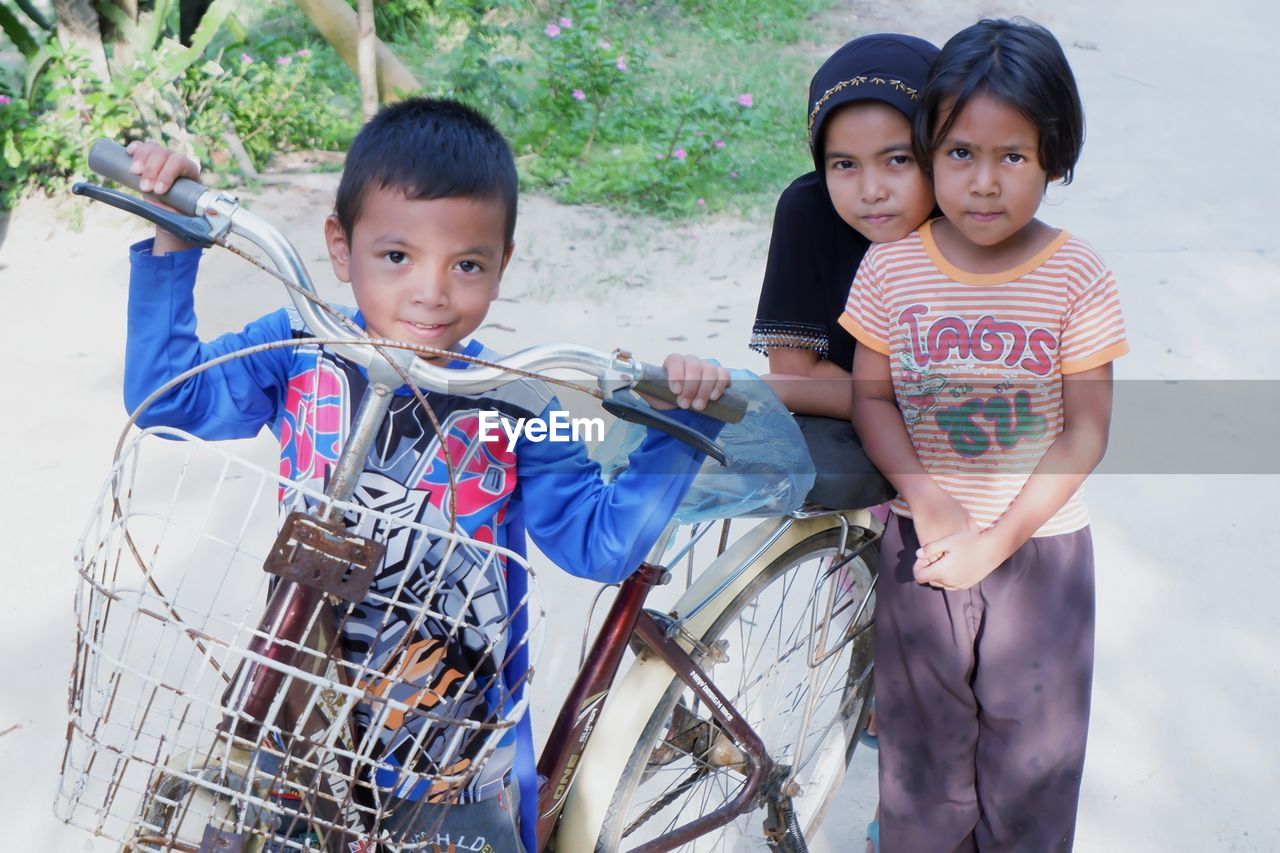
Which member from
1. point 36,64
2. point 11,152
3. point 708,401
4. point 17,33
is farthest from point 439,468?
point 17,33

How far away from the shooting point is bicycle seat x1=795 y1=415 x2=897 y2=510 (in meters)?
1.91

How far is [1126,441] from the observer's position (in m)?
4.13

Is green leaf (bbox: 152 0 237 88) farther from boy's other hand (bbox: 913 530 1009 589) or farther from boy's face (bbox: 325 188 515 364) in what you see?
boy's other hand (bbox: 913 530 1009 589)

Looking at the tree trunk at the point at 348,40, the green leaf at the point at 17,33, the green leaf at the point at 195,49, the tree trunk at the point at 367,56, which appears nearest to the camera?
the green leaf at the point at 17,33

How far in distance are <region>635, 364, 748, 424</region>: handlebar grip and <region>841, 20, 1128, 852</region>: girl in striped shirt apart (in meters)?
0.51

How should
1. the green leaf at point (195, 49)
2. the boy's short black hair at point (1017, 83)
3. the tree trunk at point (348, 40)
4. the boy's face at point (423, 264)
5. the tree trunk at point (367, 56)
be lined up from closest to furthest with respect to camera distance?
the boy's face at point (423, 264) → the boy's short black hair at point (1017, 83) → the green leaf at point (195, 49) → the tree trunk at point (367, 56) → the tree trunk at point (348, 40)

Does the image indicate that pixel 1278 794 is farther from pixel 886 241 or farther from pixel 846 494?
pixel 886 241

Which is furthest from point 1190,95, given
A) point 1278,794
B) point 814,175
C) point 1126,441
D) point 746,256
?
point 814,175

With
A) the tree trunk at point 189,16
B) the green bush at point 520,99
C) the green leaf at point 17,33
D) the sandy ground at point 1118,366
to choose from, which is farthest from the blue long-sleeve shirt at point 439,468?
the tree trunk at point 189,16

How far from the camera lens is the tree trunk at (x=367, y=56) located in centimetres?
577

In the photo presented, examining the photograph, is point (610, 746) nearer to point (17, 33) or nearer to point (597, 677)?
point (597, 677)

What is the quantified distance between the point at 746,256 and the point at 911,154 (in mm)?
3543

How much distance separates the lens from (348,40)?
6.15 meters

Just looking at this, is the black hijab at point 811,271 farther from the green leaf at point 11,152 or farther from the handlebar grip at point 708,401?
the green leaf at point 11,152
